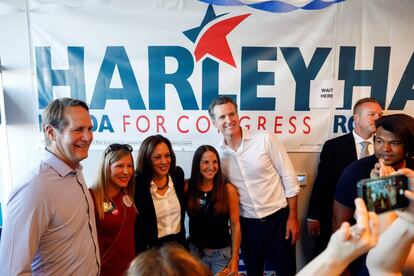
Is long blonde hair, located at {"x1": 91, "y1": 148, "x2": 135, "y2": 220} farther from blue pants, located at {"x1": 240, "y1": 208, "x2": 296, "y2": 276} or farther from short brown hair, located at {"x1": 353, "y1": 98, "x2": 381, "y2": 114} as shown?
short brown hair, located at {"x1": 353, "y1": 98, "x2": 381, "y2": 114}

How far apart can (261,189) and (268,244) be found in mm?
390

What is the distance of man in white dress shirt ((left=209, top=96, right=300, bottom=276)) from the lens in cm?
193

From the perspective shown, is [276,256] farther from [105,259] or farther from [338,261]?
[338,261]

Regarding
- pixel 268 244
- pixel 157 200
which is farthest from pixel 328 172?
pixel 157 200

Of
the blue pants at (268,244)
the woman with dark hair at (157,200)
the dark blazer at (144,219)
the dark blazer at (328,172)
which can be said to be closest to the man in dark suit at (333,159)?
the dark blazer at (328,172)

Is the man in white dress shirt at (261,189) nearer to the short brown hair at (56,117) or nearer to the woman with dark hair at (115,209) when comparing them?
the woman with dark hair at (115,209)

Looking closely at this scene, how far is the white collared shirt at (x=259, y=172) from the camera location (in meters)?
1.93

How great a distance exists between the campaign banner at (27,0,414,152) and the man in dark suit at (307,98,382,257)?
180 mm

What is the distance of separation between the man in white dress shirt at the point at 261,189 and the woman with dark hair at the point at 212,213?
14cm

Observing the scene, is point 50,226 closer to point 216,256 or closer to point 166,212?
point 166,212

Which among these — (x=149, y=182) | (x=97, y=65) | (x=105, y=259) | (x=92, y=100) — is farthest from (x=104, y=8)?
(x=105, y=259)

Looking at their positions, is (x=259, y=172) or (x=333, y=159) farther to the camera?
(x=333, y=159)

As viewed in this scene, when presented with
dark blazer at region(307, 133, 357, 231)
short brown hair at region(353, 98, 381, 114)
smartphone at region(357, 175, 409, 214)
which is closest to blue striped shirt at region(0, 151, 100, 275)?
smartphone at region(357, 175, 409, 214)

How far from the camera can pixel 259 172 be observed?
1.93 m
